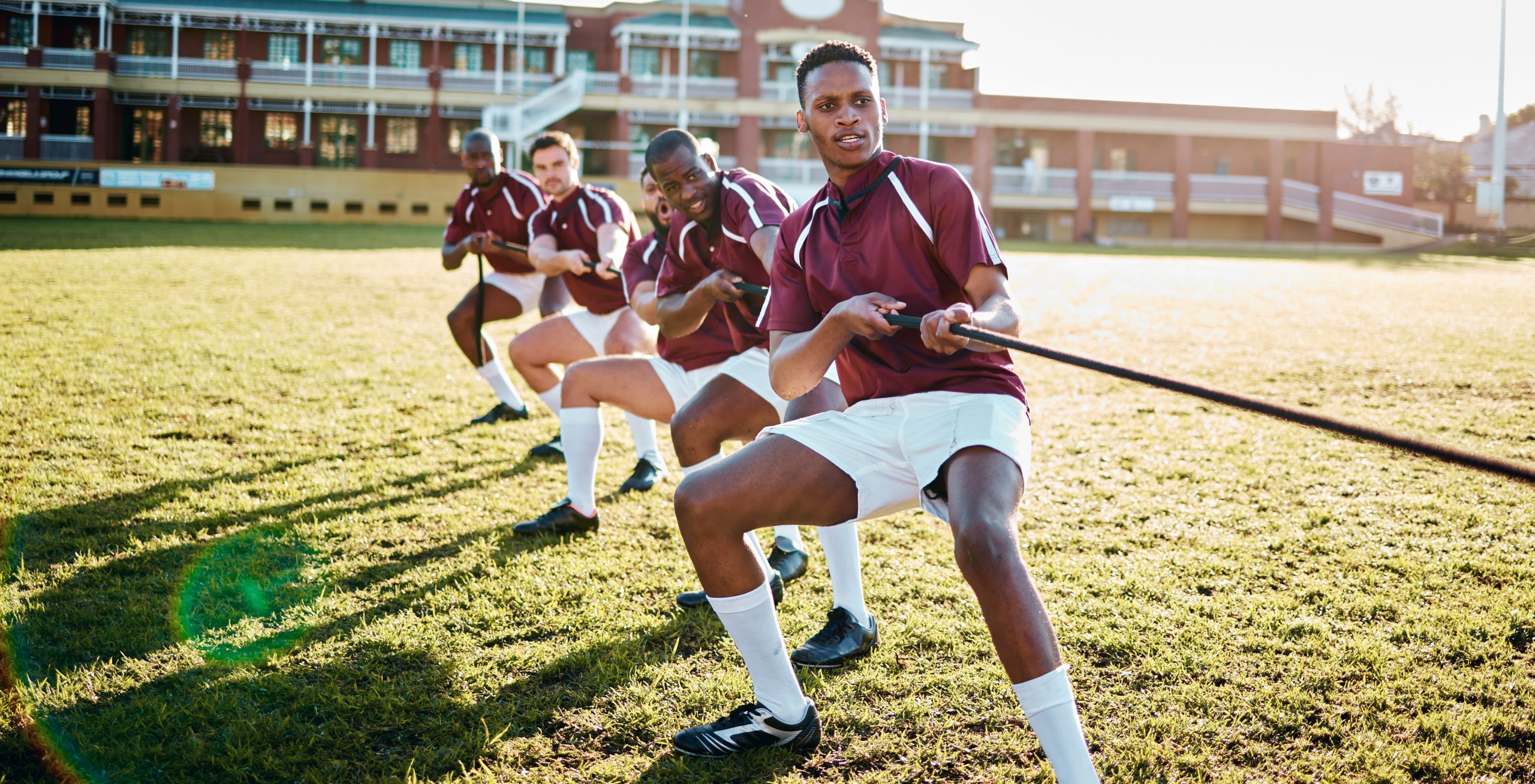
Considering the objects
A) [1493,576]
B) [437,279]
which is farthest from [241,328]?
[1493,576]

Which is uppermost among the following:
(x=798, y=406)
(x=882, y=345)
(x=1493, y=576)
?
(x=882, y=345)

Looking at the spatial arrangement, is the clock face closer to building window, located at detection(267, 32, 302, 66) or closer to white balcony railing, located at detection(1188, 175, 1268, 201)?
white balcony railing, located at detection(1188, 175, 1268, 201)

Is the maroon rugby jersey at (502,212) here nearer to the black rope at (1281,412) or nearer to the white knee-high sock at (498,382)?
the white knee-high sock at (498,382)

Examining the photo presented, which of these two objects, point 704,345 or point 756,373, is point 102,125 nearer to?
point 704,345

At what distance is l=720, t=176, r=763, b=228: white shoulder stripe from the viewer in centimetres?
455

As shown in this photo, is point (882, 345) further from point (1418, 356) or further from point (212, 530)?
point (1418, 356)

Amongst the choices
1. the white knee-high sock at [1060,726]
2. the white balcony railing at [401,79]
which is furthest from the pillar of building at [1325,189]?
the white knee-high sock at [1060,726]

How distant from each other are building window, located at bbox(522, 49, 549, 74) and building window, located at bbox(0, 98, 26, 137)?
62.5 ft

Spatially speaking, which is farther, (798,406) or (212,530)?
(212,530)

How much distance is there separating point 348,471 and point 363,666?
119 inches

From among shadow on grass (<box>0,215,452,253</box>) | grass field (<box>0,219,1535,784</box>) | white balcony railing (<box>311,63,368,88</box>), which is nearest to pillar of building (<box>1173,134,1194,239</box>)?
shadow on grass (<box>0,215,452,253</box>)

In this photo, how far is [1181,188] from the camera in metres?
45.4

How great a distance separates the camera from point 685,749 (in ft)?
10.6

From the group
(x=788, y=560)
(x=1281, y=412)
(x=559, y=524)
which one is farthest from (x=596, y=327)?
(x=1281, y=412)
